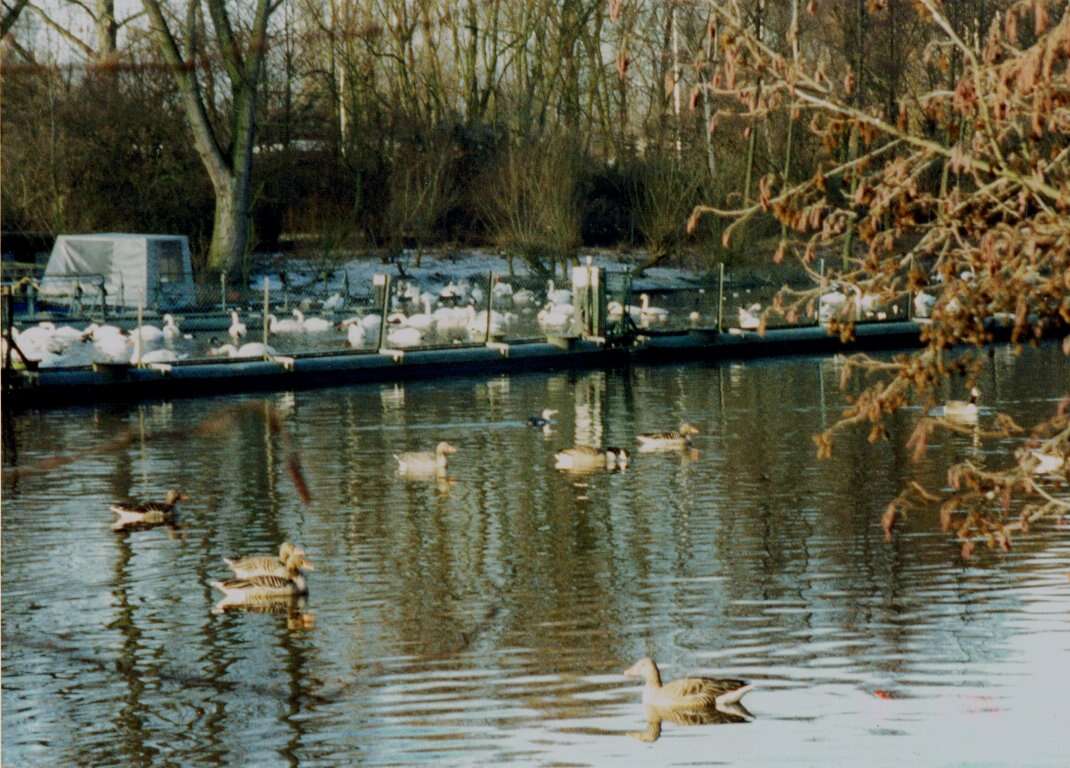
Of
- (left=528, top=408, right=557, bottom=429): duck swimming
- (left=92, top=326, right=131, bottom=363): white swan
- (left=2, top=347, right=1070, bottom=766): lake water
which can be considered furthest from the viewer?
(left=92, top=326, right=131, bottom=363): white swan

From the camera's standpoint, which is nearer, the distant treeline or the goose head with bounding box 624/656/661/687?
the goose head with bounding box 624/656/661/687

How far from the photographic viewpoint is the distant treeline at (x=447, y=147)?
49750 millimetres

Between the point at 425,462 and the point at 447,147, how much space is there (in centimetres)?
3900

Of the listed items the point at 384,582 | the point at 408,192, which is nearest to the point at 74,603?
the point at 384,582

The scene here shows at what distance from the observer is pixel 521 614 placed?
12.1 meters

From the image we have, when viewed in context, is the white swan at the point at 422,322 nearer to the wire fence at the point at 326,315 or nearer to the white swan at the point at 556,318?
the wire fence at the point at 326,315

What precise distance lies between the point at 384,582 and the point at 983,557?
13.2 ft

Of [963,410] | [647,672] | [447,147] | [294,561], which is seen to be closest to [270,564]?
[294,561]

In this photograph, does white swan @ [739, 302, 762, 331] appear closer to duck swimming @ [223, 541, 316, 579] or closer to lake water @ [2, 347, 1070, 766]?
lake water @ [2, 347, 1070, 766]

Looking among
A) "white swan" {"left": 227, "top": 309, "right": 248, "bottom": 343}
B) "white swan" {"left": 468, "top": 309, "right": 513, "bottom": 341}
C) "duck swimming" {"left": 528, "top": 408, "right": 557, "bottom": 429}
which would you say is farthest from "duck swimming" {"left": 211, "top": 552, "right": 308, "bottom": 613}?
"white swan" {"left": 227, "top": 309, "right": 248, "bottom": 343}

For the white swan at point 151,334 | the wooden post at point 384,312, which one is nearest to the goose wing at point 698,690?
the wooden post at point 384,312

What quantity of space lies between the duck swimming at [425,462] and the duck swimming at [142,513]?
313 cm

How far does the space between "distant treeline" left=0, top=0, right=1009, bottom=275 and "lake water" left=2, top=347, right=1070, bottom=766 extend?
28640 millimetres

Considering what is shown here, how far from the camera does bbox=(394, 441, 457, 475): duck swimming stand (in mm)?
18672
